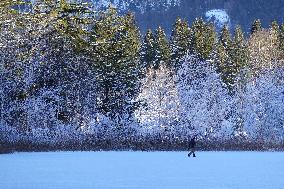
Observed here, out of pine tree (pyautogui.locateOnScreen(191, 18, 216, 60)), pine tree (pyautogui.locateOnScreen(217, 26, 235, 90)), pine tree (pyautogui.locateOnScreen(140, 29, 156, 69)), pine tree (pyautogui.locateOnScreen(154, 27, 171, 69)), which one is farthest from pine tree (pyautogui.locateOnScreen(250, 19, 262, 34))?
pine tree (pyautogui.locateOnScreen(140, 29, 156, 69))

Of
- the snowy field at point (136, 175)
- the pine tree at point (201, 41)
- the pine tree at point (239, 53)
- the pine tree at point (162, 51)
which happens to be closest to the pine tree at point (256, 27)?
the pine tree at point (239, 53)

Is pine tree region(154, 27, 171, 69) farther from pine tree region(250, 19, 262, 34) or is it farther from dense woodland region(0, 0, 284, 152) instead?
A: pine tree region(250, 19, 262, 34)

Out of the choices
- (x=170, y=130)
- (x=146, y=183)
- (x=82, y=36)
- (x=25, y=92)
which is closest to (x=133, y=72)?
(x=82, y=36)

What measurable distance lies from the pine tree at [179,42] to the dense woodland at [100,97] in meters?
13.3

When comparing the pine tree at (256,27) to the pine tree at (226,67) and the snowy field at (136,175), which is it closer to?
the pine tree at (226,67)

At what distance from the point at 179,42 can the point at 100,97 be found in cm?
2213

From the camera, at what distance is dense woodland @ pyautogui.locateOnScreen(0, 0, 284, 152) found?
37031 millimetres

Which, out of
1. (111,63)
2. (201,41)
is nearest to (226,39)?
(201,41)

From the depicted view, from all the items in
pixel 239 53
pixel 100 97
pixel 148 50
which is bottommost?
pixel 100 97

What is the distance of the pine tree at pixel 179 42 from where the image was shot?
65.1m

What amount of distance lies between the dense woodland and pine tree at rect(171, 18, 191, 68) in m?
13.3

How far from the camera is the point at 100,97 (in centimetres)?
4628

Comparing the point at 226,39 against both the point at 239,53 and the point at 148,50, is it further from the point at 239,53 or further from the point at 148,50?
the point at 148,50

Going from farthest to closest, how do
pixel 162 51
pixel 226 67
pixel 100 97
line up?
1. pixel 226 67
2. pixel 162 51
3. pixel 100 97
